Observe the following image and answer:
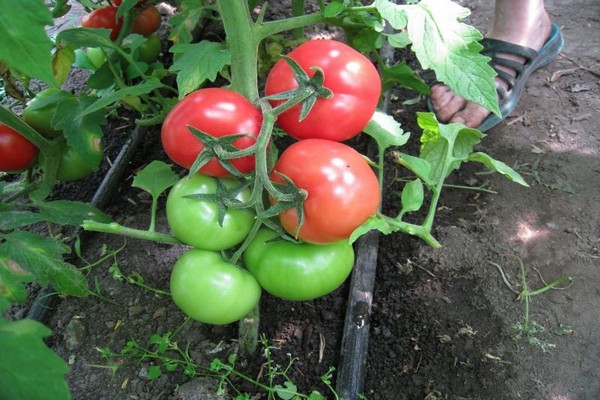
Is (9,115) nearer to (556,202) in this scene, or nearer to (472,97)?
(472,97)

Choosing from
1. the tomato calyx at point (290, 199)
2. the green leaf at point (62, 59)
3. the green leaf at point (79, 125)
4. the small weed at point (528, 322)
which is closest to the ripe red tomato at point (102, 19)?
the green leaf at point (62, 59)

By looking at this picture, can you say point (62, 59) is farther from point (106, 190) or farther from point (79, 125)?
point (106, 190)

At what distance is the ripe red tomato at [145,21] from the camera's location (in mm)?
1689

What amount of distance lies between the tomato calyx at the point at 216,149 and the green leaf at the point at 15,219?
0.45m

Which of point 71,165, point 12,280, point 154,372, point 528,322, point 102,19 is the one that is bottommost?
point 528,322

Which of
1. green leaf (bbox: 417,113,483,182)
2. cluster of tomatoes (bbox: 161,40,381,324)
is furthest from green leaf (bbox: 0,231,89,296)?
green leaf (bbox: 417,113,483,182)

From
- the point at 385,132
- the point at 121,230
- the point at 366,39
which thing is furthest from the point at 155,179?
the point at 366,39

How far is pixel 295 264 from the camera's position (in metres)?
1.01

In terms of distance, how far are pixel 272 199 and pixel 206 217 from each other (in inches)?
5.2

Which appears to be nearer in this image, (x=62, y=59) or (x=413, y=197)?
(x=413, y=197)

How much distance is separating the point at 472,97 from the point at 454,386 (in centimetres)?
65

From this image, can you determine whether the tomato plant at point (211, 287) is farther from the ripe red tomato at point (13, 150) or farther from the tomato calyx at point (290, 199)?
the ripe red tomato at point (13, 150)

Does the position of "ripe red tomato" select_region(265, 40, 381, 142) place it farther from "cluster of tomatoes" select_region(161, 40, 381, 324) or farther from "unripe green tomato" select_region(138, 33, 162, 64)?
"unripe green tomato" select_region(138, 33, 162, 64)

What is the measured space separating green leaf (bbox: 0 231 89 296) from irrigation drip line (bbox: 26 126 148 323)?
22 cm
